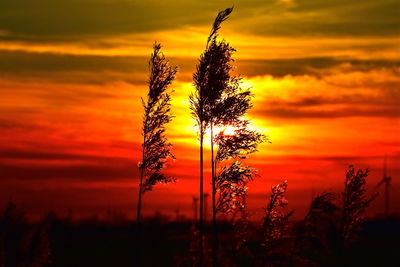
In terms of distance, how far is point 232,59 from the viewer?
22859mm

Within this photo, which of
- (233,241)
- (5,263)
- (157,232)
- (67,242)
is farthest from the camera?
(157,232)

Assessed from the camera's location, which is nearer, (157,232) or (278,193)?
(278,193)

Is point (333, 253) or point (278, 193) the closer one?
point (278, 193)

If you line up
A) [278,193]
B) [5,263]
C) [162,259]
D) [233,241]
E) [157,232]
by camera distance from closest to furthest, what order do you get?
[278,193], [233,241], [5,263], [162,259], [157,232]

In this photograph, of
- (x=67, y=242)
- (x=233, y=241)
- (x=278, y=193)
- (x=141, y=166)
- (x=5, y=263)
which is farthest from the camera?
(x=67, y=242)

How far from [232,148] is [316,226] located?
393cm

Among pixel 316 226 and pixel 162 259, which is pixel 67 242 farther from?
pixel 316 226

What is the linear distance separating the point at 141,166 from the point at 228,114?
13.8 feet

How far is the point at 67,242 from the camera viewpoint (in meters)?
124

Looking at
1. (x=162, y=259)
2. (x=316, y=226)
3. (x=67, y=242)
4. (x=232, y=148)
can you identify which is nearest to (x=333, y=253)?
(x=316, y=226)

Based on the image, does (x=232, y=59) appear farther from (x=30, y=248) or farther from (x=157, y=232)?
(x=157, y=232)

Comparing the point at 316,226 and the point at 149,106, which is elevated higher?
the point at 149,106

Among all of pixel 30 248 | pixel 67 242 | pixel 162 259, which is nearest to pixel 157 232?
pixel 67 242

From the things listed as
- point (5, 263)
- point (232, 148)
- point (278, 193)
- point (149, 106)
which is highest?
point (149, 106)
